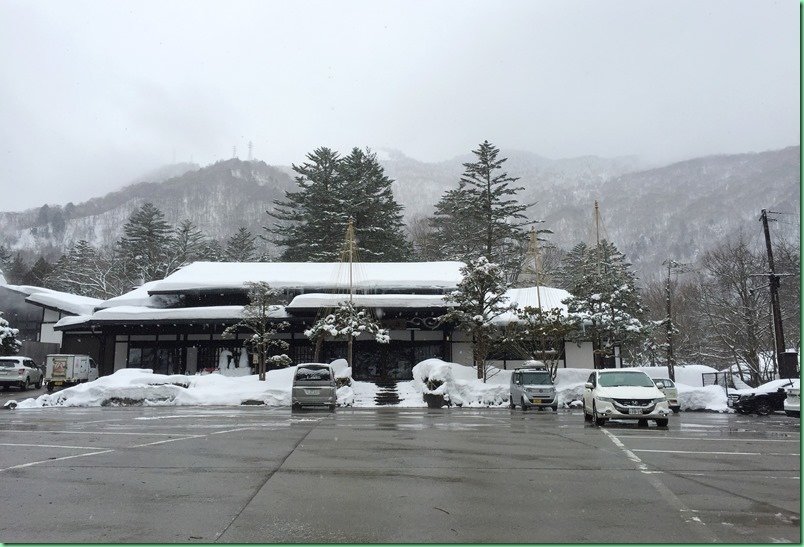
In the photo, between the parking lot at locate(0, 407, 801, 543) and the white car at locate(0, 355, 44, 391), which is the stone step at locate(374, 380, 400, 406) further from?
the white car at locate(0, 355, 44, 391)

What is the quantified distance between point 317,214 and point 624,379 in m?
41.8

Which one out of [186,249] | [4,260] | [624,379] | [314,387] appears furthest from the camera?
[4,260]

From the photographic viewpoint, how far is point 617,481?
25.2 ft

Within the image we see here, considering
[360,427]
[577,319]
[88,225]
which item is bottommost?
[360,427]

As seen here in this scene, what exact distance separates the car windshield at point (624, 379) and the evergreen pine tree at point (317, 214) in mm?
36533

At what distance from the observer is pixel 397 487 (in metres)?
7.34

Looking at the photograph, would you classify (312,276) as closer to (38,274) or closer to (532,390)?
(532,390)

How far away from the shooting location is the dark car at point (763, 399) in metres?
22.1

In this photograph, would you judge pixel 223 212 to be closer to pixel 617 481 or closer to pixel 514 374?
pixel 514 374

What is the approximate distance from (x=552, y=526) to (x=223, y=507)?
10.9 ft

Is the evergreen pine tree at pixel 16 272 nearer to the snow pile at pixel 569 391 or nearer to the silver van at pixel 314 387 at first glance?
the silver van at pixel 314 387

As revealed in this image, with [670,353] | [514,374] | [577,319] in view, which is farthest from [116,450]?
[670,353]

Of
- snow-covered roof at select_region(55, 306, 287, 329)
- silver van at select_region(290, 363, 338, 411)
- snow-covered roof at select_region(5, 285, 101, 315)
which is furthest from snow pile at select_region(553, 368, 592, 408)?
snow-covered roof at select_region(5, 285, 101, 315)

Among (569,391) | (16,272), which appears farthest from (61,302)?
(16,272)
